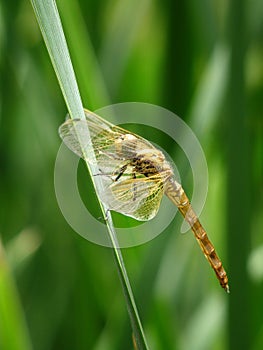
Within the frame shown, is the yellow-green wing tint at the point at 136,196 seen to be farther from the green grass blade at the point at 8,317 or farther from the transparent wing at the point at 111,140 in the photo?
the green grass blade at the point at 8,317

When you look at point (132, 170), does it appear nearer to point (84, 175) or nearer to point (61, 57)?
point (61, 57)

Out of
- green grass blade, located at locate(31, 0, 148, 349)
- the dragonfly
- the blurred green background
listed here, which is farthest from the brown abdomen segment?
green grass blade, located at locate(31, 0, 148, 349)

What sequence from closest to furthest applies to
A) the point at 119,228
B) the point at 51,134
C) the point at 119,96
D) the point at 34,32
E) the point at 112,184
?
the point at 112,184 → the point at 119,228 → the point at 51,134 → the point at 119,96 → the point at 34,32

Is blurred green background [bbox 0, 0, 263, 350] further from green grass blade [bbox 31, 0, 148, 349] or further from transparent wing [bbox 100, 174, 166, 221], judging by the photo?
green grass blade [bbox 31, 0, 148, 349]

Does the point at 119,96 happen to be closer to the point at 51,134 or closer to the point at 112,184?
the point at 51,134

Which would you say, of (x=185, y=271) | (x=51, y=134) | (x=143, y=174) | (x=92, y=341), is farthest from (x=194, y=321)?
(x=143, y=174)

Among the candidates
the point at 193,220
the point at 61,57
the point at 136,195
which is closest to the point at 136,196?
the point at 136,195
